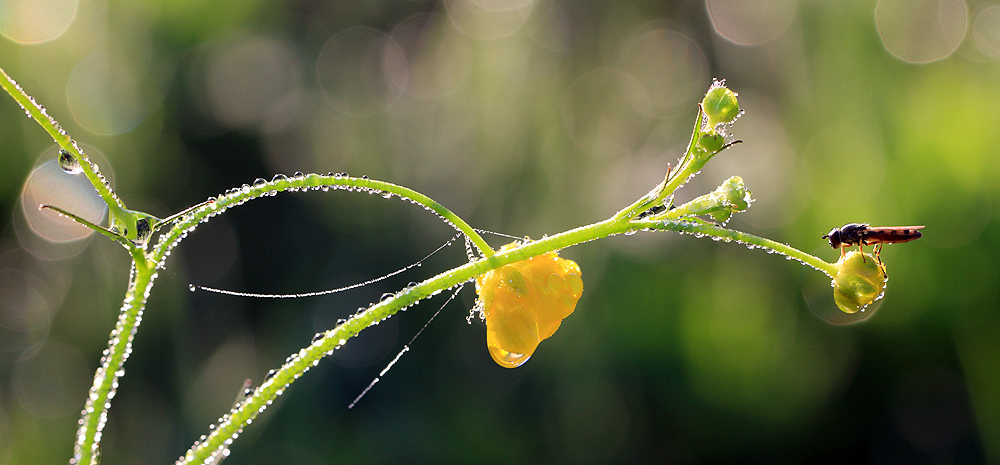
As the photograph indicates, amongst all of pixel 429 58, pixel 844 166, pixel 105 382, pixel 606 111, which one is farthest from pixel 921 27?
pixel 105 382

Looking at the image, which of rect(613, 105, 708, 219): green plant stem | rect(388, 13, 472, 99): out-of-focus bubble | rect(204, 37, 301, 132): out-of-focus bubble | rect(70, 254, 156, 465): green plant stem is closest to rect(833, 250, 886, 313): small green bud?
rect(613, 105, 708, 219): green plant stem

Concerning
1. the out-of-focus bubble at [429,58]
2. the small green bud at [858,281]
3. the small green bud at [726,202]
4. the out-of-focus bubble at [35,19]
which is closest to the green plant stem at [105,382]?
the small green bud at [726,202]

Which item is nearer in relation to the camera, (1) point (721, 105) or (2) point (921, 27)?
(1) point (721, 105)

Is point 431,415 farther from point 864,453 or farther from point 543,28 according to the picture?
point 543,28

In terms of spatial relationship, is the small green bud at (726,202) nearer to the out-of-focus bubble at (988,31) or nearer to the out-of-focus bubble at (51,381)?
the out-of-focus bubble at (988,31)

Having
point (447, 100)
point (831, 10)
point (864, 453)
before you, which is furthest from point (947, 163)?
point (447, 100)

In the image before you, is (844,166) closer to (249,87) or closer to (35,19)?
(249,87)

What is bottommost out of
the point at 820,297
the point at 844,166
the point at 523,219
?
the point at 820,297
